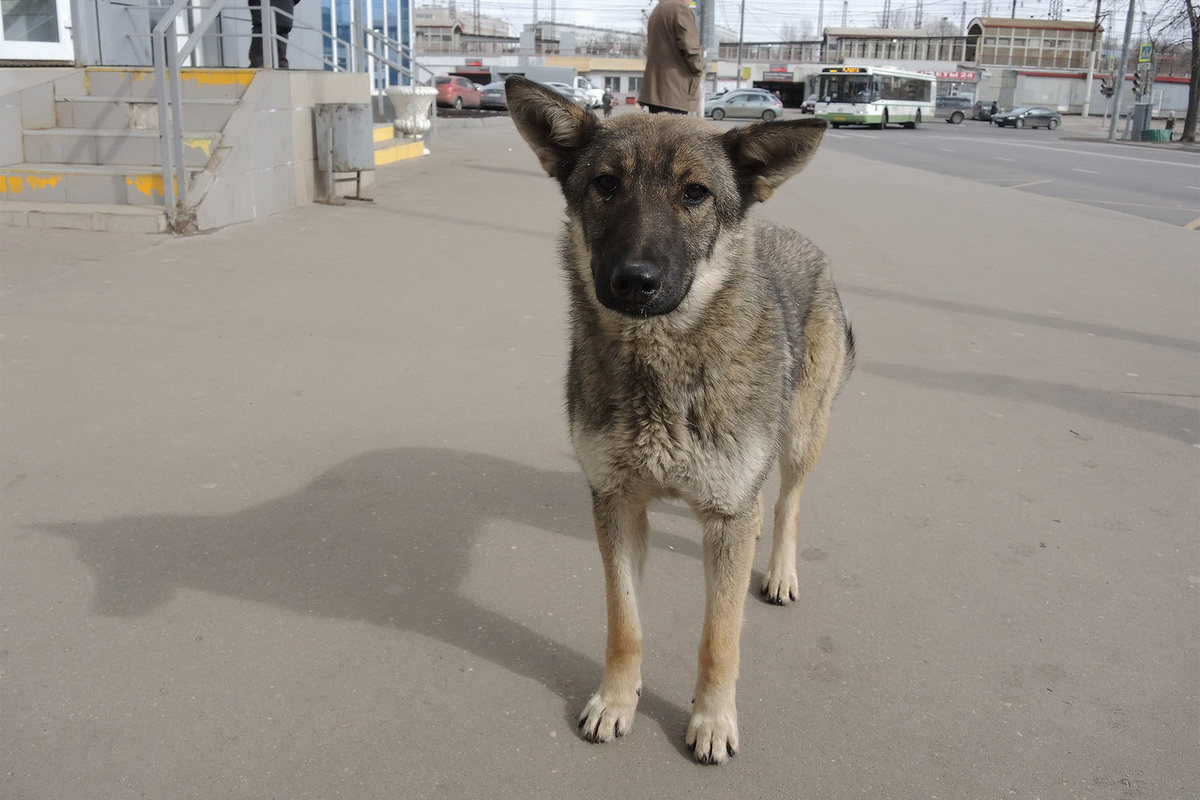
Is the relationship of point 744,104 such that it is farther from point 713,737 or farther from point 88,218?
point 713,737

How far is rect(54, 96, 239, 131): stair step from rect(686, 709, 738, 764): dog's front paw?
30.1 feet

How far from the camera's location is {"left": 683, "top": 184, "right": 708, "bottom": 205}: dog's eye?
2697mm

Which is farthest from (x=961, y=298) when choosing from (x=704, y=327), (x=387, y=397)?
(x=704, y=327)

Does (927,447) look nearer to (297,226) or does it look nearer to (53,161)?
(297,226)

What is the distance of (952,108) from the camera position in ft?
227

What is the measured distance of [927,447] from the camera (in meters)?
4.81

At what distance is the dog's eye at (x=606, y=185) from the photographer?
2.70 metres

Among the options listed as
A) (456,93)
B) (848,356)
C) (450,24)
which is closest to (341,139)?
(848,356)

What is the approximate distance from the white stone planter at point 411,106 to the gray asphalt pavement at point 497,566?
11.5 meters

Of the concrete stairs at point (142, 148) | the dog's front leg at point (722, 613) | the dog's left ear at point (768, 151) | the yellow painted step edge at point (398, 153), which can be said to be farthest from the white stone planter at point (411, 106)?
the dog's front leg at point (722, 613)

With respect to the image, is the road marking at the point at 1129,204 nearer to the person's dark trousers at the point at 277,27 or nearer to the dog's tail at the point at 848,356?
the person's dark trousers at the point at 277,27

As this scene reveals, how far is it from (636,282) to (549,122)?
79cm

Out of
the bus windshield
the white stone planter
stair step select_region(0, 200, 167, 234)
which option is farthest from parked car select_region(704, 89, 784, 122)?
stair step select_region(0, 200, 167, 234)

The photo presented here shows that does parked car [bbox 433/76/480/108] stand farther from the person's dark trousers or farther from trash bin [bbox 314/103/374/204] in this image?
trash bin [bbox 314/103/374/204]
